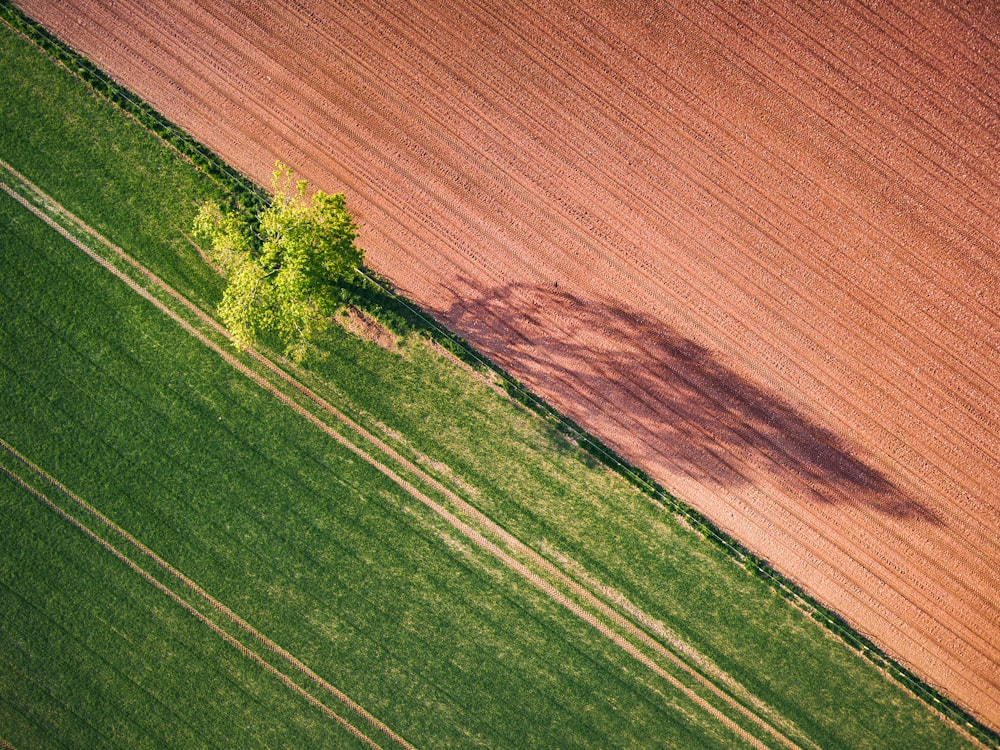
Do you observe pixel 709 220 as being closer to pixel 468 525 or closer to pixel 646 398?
pixel 646 398

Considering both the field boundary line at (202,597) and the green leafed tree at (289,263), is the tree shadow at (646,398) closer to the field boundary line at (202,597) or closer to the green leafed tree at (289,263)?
the green leafed tree at (289,263)

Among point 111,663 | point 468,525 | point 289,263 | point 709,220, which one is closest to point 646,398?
point 709,220

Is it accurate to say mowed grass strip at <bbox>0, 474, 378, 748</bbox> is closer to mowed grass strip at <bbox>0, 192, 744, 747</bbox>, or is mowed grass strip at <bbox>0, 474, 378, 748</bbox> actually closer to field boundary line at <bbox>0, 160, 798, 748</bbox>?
mowed grass strip at <bbox>0, 192, 744, 747</bbox>

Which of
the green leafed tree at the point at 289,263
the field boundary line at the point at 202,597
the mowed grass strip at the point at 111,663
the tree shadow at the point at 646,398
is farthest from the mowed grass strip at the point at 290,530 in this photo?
the tree shadow at the point at 646,398

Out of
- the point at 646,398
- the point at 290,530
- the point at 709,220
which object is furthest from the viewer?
the point at 290,530

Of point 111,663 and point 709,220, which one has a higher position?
point 709,220

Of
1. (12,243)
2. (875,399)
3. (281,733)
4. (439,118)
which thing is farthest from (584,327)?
(12,243)
